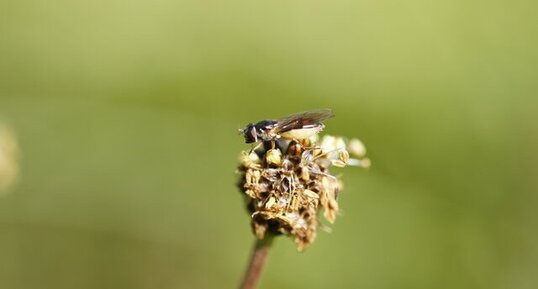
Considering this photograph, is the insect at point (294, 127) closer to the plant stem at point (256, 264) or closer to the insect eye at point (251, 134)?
the insect eye at point (251, 134)

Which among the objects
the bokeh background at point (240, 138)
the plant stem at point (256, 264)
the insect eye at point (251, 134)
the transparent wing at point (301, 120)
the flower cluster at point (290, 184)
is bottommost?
the plant stem at point (256, 264)

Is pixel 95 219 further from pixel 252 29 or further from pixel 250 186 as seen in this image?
pixel 250 186

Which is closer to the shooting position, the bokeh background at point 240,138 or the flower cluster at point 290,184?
the flower cluster at point 290,184

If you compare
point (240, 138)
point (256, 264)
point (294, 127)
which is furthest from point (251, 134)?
point (240, 138)

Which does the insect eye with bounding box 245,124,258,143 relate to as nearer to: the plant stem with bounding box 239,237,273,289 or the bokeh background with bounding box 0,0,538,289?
the plant stem with bounding box 239,237,273,289

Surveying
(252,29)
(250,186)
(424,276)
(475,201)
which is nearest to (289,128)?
(250,186)

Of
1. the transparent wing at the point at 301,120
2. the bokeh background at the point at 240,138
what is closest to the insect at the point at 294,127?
the transparent wing at the point at 301,120

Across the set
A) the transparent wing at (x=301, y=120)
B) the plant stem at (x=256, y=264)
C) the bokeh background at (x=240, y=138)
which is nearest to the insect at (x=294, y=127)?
the transparent wing at (x=301, y=120)

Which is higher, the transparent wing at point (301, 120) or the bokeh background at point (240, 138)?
the bokeh background at point (240, 138)
